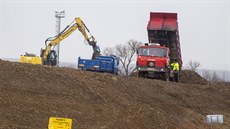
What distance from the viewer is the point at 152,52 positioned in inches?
1115

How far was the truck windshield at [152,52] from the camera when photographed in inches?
1114

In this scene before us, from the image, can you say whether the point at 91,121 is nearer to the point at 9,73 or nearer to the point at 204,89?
the point at 9,73

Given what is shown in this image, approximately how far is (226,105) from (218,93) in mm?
1652

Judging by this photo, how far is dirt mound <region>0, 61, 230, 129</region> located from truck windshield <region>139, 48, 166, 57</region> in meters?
3.40

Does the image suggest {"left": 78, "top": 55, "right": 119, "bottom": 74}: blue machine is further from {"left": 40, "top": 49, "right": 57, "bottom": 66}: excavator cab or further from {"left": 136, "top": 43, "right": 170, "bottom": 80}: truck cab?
{"left": 40, "top": 49, "right": 57, "bottom": 66}: excavator cab

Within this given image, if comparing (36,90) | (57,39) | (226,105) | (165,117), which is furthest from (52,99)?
(57,39)

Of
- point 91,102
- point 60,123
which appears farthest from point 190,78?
point 60,123

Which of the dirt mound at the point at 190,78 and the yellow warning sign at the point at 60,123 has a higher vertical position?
the dirt mound at the point at 190,78

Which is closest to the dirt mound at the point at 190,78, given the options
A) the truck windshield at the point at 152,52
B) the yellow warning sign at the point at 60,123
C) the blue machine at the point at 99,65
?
the blue machine at the point at 99,65

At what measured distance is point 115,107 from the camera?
18141mm

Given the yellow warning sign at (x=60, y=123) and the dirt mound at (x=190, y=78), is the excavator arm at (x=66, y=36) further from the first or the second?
the yellow warning sign at (x=60, y=123)

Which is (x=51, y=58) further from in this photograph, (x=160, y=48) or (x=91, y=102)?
(x=91, y=102)

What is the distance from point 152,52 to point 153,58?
15.2 inches

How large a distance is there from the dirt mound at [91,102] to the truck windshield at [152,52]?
3403mm
